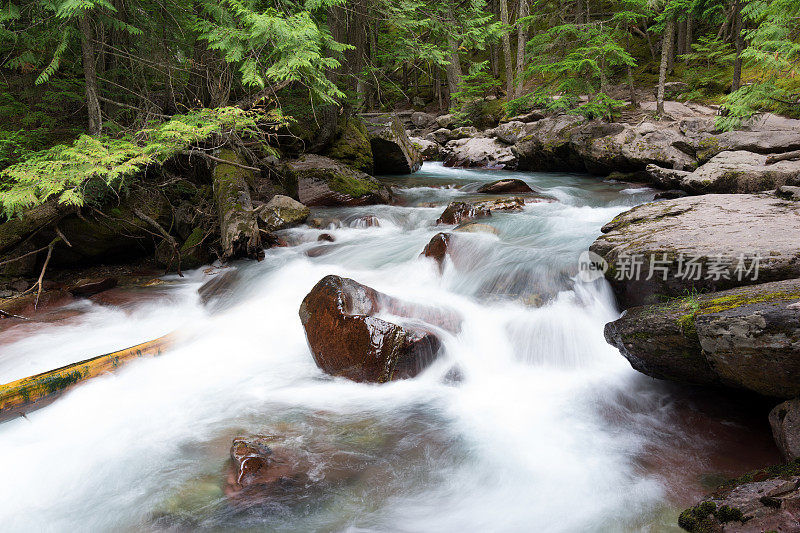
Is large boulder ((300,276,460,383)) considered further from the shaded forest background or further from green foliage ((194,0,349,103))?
green foliage ((194,0,349,103))

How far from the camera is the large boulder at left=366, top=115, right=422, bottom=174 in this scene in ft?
45.2

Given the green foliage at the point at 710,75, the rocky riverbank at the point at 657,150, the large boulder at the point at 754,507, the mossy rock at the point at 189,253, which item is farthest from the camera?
the green foliage at the point at 710,75

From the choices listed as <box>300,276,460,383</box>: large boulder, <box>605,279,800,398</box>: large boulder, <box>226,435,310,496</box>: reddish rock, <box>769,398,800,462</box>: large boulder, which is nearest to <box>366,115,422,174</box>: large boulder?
<box>300,276,460,383</box>: large boulder

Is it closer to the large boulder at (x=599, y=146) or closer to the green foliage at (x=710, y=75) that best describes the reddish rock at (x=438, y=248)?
the large boulder at (x=599, y=146)

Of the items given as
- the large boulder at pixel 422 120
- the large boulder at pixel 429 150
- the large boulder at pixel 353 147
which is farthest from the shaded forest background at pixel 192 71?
the large boulder at pixel 422 120

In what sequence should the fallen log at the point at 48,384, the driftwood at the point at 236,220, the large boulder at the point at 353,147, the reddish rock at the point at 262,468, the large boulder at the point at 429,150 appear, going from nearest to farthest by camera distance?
the reddish rock at the point at 262,468, the fallen log at the point at 48,384, the driftwood at the point at 236,220, the large boulder at the point at 353,147, the large boulder at the point at 429,150

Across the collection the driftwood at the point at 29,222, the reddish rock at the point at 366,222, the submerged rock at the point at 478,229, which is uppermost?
the driftwood at the point at 29,222

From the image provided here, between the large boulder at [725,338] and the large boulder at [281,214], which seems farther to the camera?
the large boulder at [281,214]

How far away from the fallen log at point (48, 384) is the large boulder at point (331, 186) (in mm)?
6424

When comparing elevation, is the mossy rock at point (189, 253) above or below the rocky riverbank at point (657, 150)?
below

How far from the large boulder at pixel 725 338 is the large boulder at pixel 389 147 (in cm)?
1099

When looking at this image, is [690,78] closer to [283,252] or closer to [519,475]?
[283,252]

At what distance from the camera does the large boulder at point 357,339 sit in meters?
4.37

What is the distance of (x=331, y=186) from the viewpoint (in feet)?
34.5
